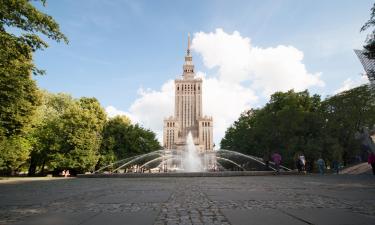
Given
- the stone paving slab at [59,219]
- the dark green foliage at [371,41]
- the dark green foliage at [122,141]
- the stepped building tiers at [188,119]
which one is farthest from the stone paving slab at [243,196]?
the stepped building tiers at [188,119]

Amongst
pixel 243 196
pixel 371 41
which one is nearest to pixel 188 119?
pixel 371 41

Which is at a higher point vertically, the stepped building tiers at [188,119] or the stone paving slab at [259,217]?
the stepped building tiers at [188,119]

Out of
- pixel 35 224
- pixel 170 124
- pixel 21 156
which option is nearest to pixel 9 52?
pixel 35 224

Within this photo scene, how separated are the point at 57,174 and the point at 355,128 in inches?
1691

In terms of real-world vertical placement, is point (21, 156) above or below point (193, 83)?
below

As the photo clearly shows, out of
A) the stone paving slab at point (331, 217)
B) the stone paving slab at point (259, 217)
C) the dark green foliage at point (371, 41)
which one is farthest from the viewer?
the dark green foliage at point (371, 41)

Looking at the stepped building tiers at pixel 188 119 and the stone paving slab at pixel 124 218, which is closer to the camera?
the stone paving slab at pixel 124 218

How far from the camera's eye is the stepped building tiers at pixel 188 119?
531 ft

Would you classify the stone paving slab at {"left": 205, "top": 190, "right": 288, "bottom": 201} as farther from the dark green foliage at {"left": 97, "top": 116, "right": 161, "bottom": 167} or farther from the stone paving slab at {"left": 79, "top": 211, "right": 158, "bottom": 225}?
the dark green foliage at {"left": 97, "top": 116, "right": 161, "bottom": 167}

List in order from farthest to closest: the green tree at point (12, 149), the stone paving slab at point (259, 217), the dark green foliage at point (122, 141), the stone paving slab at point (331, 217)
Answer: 1. the dark green foliage at point (122, 141)
2. the green tree at point (12, 149)
3. the stone paving slab at point (259, 217)
4. the stone paving slab at point (331, 217)

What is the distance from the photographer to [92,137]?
152ft

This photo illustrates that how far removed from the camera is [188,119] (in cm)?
16500

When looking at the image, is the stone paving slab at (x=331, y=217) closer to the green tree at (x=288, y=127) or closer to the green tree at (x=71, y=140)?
the green tree at (x=288, y=127)

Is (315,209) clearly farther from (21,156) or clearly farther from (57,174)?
(57,174)
